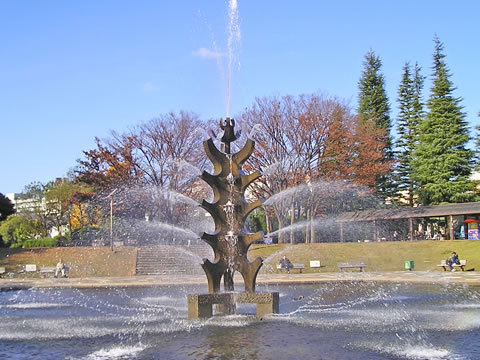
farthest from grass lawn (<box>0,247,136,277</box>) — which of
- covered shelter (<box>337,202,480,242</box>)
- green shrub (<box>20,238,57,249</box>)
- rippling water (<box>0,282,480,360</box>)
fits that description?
covered shelter (<box>337,202,480,242</box>)

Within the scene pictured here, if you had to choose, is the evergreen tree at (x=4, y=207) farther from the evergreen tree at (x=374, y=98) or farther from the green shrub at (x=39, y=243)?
the evergreen tree at (x=374, y=98)

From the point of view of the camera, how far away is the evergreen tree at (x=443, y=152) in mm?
56625

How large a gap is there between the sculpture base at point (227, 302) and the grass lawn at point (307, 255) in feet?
69.3

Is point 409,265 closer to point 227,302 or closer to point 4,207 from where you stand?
point 227,302

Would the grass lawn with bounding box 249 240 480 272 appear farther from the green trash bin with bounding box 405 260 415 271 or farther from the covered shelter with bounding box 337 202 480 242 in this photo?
the covered shelter with bounding box 337 202 480 242

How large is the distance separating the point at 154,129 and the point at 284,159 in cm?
1302

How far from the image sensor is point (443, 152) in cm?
5819

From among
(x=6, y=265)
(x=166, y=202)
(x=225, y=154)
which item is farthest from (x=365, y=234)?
(x=225, y=154)

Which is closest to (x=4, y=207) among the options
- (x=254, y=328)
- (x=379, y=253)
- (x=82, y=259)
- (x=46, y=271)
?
(x=82, y=259)

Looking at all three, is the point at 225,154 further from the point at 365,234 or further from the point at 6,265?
the point at 365,234

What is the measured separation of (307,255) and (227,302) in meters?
27.0

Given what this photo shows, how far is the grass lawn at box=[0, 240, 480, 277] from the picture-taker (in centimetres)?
3922

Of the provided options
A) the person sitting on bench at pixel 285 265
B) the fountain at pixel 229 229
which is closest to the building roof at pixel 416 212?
the person sitting on bench at pixel 285 265

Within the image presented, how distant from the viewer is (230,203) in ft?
56.0
